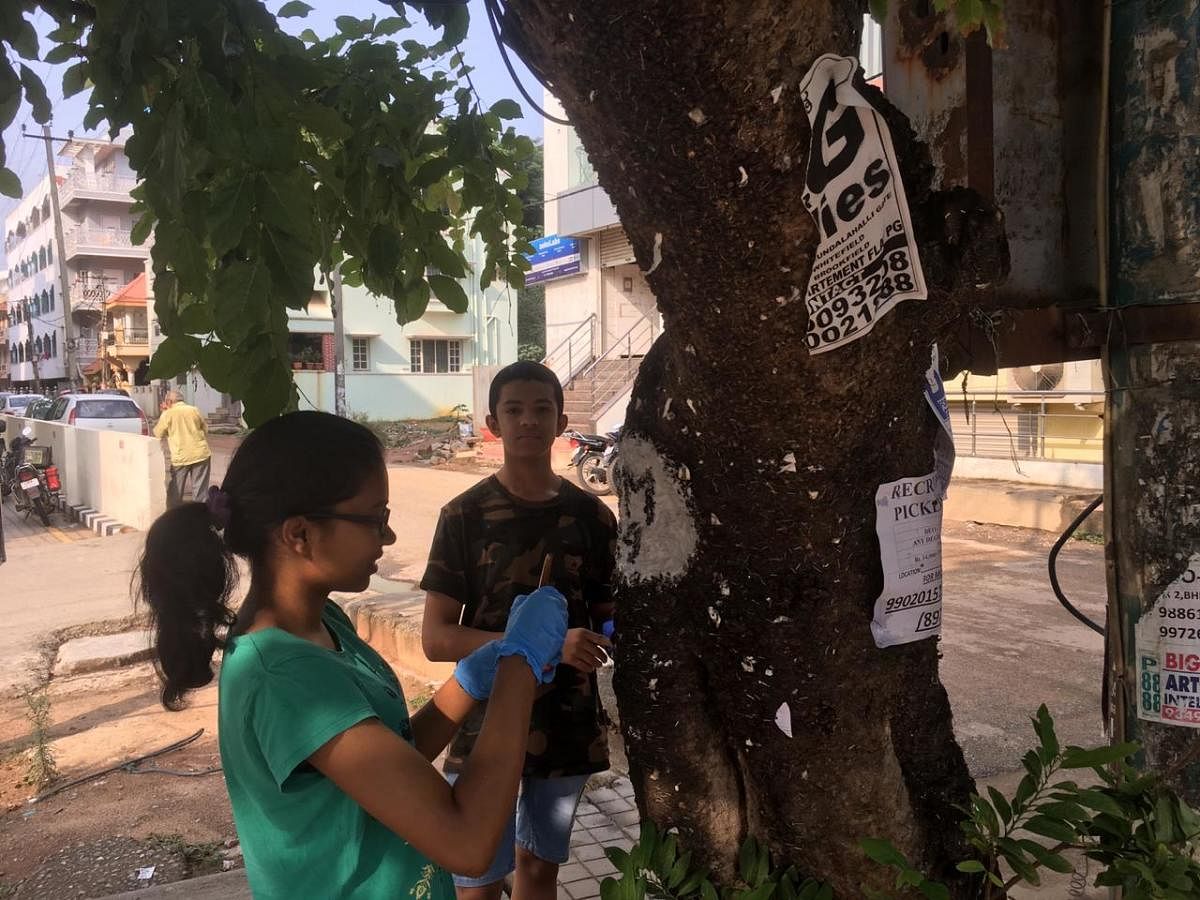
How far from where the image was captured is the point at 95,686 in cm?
560

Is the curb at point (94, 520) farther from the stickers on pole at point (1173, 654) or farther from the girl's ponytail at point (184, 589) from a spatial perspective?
the stickers on pole at point (1173, 654)

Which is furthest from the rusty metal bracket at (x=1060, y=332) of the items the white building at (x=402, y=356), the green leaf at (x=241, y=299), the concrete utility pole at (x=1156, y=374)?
the white building at (x=402, y=356)

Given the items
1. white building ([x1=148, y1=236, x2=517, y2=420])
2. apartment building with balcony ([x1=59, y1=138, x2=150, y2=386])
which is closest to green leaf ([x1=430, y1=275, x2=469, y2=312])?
white building ([x1=148, y1=236, x2=517, y2=420])

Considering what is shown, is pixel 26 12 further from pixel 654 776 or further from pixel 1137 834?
pixel 1137 834

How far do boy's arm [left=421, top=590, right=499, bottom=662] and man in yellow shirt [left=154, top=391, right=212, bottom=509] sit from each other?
26.5 feet

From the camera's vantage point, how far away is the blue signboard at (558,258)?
70.9 ft

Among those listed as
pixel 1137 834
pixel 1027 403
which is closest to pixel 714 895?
pixel 1137 834

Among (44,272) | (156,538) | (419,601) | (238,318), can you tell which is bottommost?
(419,601)

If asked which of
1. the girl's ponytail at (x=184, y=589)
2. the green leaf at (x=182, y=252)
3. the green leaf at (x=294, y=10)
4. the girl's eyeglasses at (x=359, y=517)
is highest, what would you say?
the green leaf at (x=294, y=10)

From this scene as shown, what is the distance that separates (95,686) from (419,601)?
2.05 meters

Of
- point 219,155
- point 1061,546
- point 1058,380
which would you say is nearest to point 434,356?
point 1058,380

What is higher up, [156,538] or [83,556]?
[156,538]

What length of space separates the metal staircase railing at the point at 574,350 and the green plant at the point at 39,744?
54.7 ft

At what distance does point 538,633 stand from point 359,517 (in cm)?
38
